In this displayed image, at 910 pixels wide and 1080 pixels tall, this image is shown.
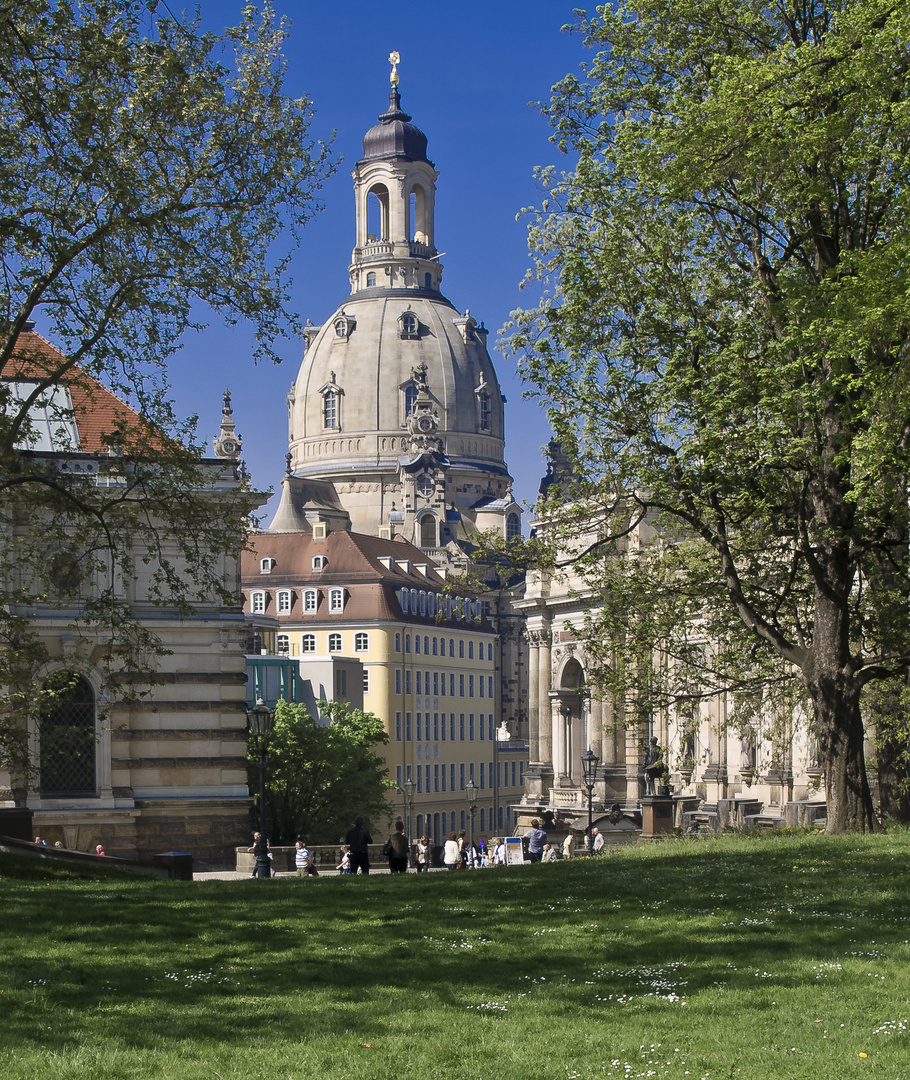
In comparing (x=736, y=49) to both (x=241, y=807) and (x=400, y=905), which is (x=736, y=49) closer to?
(x=400, y=905)

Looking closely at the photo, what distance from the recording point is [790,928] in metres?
15.6

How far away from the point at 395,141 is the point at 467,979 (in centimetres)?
18162

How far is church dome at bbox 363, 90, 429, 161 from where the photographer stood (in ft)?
615

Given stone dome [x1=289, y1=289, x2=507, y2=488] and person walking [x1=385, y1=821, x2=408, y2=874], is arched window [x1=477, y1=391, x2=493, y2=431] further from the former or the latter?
person walking [x1=385, y1=821, x2=408, y2=874]

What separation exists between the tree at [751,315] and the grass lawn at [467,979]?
6.64 metres

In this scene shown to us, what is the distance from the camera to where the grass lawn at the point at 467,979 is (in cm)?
1113

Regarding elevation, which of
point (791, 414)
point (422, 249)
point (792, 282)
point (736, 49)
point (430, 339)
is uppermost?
point (422, 249)

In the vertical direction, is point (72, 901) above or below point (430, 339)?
below

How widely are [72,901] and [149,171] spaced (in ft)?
34.2

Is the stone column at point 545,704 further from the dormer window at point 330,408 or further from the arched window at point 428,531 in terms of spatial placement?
the dormer window at point 330,408

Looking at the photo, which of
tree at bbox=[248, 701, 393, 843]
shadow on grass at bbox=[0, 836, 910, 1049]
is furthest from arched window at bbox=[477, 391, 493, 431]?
shadow on grass at bbox=[0, 836, 910, 1049]

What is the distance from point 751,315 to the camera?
26.3m

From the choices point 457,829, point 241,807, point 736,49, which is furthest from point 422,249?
point 736,49

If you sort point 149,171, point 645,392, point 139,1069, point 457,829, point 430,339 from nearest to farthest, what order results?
1. point 139,1069
2. point 149,171
3. point 645,392
4. point 457,829
5. point 430,339
